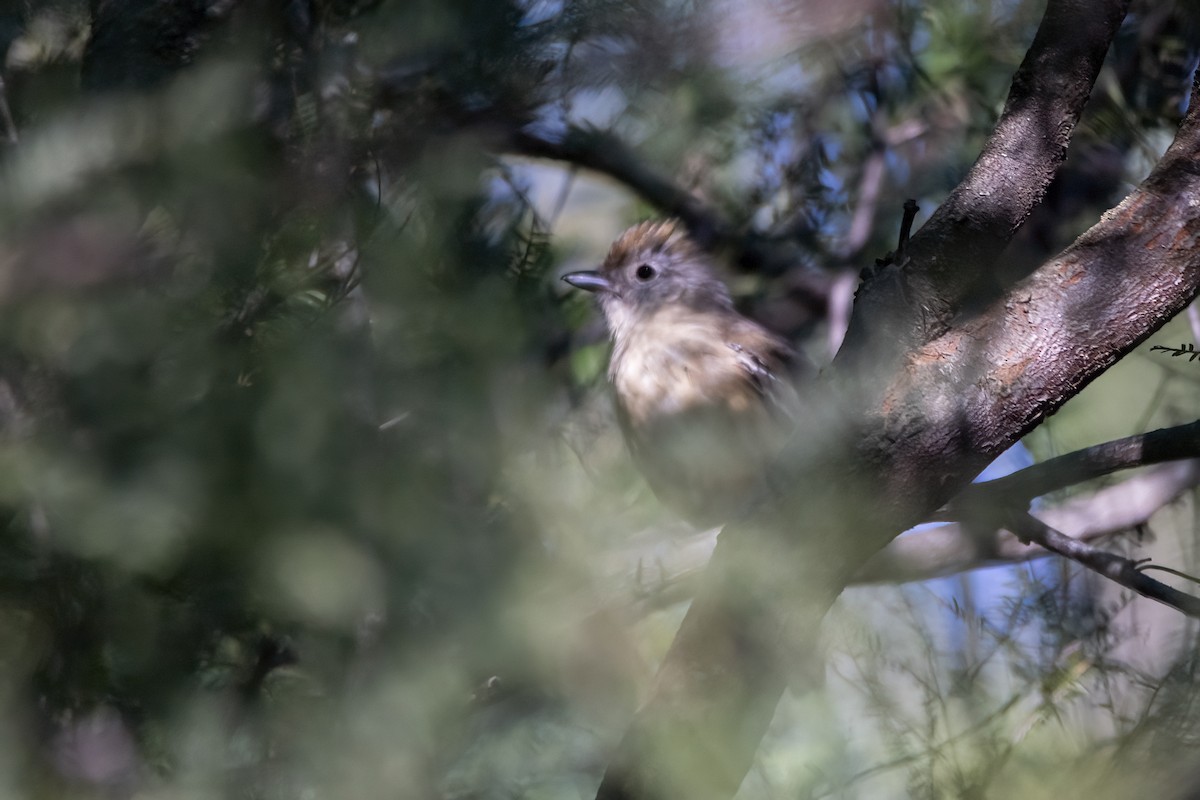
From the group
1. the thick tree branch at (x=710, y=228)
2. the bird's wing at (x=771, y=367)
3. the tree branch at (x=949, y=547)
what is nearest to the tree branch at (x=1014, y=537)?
the tree branch at (x=949, y=547)

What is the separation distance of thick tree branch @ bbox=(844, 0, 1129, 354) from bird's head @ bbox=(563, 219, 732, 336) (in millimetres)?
2689

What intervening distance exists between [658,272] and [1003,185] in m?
2.86

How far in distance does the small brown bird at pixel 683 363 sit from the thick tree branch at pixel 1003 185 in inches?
47.0

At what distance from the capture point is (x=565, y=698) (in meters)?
1.96

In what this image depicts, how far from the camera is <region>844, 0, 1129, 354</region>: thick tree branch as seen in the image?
101 inches

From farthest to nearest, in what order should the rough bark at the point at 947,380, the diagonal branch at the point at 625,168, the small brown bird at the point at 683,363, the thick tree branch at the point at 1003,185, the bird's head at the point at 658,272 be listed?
the bird's head at the point at 658,272 < the small brown bird at the point at 683,363 < the diagonal branch at the point at 625,168 < the thick tree branch at the point at 1003,185 < the rough bark at the point at 947,380

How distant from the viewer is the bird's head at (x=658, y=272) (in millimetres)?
5340

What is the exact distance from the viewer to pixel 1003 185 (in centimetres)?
263

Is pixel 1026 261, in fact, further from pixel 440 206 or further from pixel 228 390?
pixel 228 390

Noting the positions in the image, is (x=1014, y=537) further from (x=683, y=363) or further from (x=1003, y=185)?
(x=683, y=363)

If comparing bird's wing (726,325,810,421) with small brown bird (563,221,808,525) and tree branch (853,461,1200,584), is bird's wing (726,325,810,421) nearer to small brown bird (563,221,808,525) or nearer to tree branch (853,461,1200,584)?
small brown bird (563,221,808,525)

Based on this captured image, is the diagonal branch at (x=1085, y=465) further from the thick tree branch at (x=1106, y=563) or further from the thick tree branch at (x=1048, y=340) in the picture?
the thick tree branch at (x=1048, y=340)

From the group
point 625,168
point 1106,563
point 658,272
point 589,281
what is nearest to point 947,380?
Answer: point 1106,563

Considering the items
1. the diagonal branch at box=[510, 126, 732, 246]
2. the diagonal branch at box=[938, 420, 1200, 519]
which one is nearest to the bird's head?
the diagonal branch at box=[510, 126, 732, 246]
